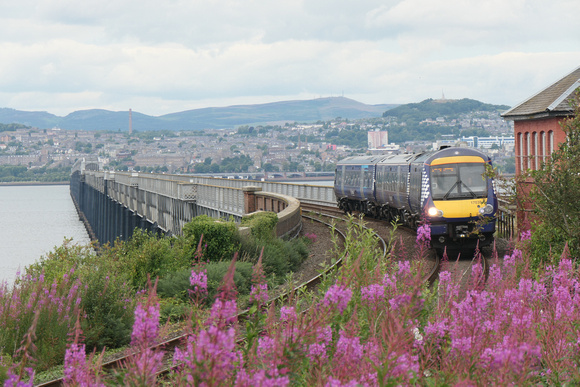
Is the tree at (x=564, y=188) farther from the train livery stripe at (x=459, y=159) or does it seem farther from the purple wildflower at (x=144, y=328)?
the purple wildflower at (x=144, y=328)

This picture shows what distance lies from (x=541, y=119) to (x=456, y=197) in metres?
7.54

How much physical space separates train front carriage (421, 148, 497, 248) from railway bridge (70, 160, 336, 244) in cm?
450

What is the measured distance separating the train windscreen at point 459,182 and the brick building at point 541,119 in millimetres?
3145

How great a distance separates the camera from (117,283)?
39.1 ft

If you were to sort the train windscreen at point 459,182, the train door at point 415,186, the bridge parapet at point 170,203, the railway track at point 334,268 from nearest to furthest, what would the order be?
the railway track at point 334,268, the train windscreen at point 459,182, the train door at point 415,186, the bridge parapet at point 170,203

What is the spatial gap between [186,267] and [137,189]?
51.0 metres

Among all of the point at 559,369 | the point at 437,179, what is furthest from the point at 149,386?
the point at 437,179

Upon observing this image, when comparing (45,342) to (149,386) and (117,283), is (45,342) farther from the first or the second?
(149,386)

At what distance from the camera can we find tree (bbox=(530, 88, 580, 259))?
1284 centimetres

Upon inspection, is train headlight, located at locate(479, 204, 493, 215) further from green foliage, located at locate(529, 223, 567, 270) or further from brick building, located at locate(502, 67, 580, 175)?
green foliage, located at locate(529, 223, 567, 270)

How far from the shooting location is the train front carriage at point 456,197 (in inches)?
770

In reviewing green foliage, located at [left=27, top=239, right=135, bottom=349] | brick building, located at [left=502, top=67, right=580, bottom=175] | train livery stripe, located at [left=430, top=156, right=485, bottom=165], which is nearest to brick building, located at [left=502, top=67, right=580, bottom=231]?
brick building, located at [left=502, top=67, right=580, bottom=175]

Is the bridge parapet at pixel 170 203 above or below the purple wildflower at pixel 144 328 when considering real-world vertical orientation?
below

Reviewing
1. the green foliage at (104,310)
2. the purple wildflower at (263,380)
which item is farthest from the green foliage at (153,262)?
the purple wildflower at (263,380)
